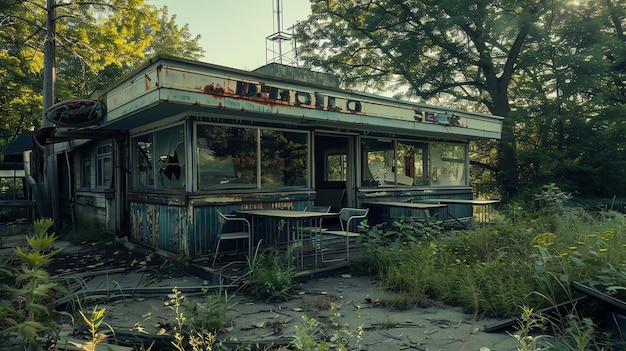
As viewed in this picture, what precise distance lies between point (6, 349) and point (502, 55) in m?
20.7

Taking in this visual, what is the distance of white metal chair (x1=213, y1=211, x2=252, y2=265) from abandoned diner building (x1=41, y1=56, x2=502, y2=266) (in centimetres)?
18

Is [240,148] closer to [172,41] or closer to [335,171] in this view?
[335,171]

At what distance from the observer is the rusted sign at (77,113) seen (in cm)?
722

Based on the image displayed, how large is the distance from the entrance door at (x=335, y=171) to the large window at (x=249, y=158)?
138 centimetres

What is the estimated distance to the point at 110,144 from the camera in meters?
9.13

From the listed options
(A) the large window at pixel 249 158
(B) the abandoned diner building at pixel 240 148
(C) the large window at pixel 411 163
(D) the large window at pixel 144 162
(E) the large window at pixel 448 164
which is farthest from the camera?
(E) the large window at pixel 448 164

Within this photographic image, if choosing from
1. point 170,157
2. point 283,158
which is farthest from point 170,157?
point 283,158

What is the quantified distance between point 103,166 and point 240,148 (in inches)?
202

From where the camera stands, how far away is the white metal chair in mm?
5664

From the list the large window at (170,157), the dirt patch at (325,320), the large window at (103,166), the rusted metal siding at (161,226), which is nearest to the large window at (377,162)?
the dirt patch at (325,320)

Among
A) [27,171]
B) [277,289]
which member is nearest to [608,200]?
[277,289]

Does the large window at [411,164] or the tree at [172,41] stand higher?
the tree at [172,41]

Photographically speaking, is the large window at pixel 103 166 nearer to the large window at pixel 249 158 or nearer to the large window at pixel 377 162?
the large window at pixel 249 158

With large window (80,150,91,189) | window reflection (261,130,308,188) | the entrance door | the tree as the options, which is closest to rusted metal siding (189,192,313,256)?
window reflection (261,130,308,188)
